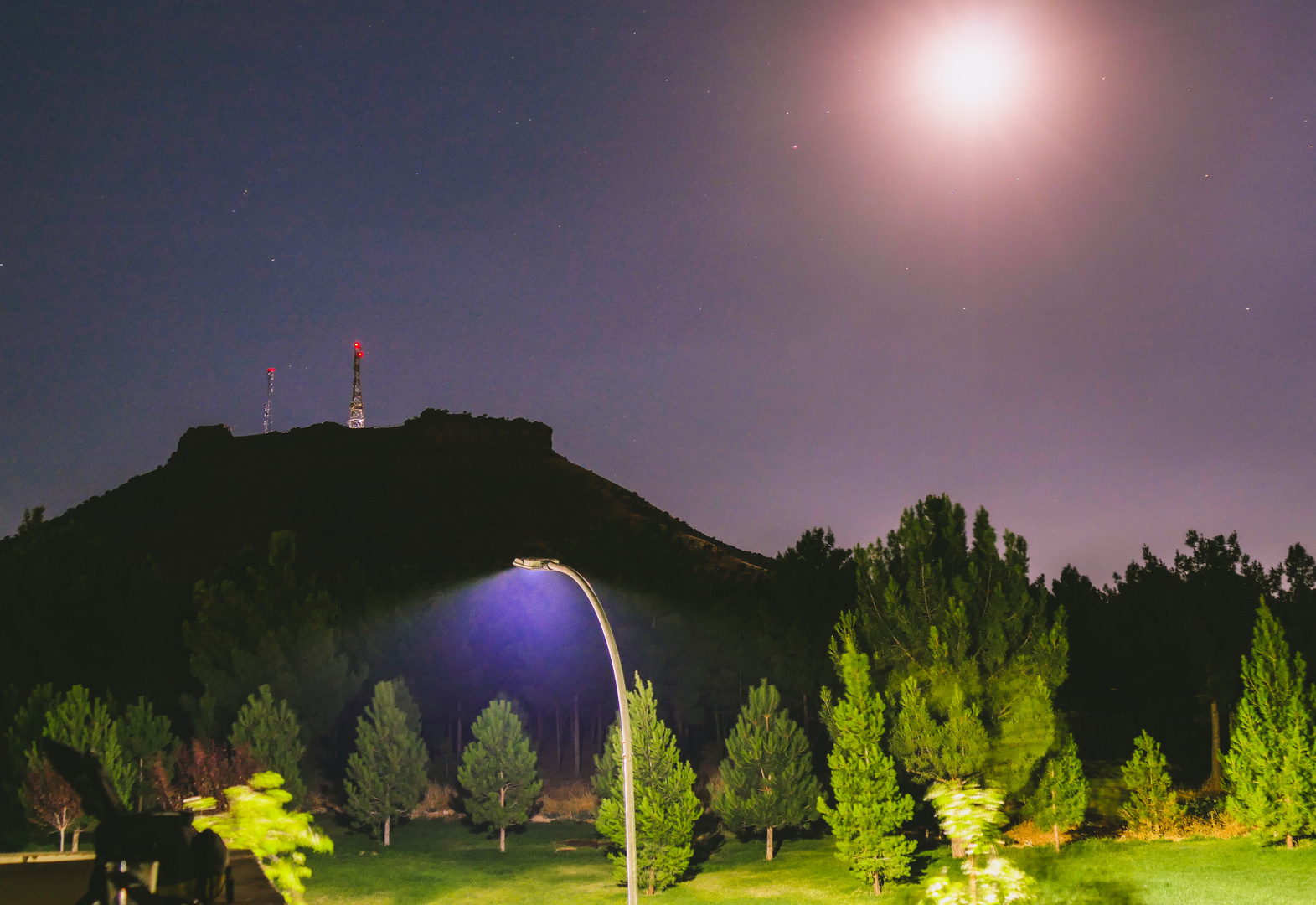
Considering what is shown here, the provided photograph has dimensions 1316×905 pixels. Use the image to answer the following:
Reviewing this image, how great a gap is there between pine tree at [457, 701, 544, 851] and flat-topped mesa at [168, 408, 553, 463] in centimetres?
9210

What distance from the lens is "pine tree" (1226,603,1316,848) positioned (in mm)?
26922

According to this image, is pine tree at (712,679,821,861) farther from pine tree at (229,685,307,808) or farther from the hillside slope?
pine tree at (229,685,307,808)

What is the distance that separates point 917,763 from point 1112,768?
42.0ft

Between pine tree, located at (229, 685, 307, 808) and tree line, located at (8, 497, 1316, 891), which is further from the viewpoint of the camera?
pine tree, located at (229, 685, 307, 808)

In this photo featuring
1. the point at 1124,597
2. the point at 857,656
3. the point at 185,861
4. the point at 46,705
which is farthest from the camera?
the point at 1124,597

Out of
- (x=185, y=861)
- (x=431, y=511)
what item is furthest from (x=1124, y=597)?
(x=431, y=511)

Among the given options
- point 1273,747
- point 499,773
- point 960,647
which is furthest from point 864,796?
point 499,773

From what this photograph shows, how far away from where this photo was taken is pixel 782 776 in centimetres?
3344

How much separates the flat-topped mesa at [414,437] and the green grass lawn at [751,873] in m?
92.8

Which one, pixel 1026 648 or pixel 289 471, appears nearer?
pixel 1026 648

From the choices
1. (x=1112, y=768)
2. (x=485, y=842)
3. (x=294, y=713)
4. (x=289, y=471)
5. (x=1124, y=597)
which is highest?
(x=289, y=471)

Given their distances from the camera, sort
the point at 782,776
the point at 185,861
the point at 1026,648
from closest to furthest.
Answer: the point at 185,861
the point at 1026,648
the point at 782,776

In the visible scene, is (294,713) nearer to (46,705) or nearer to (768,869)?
(46,705)

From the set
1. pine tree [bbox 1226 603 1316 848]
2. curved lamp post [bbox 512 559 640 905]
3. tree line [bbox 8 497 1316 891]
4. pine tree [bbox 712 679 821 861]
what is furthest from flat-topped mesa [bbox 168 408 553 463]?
curved lamp post [bbox 512 559 640 905]
